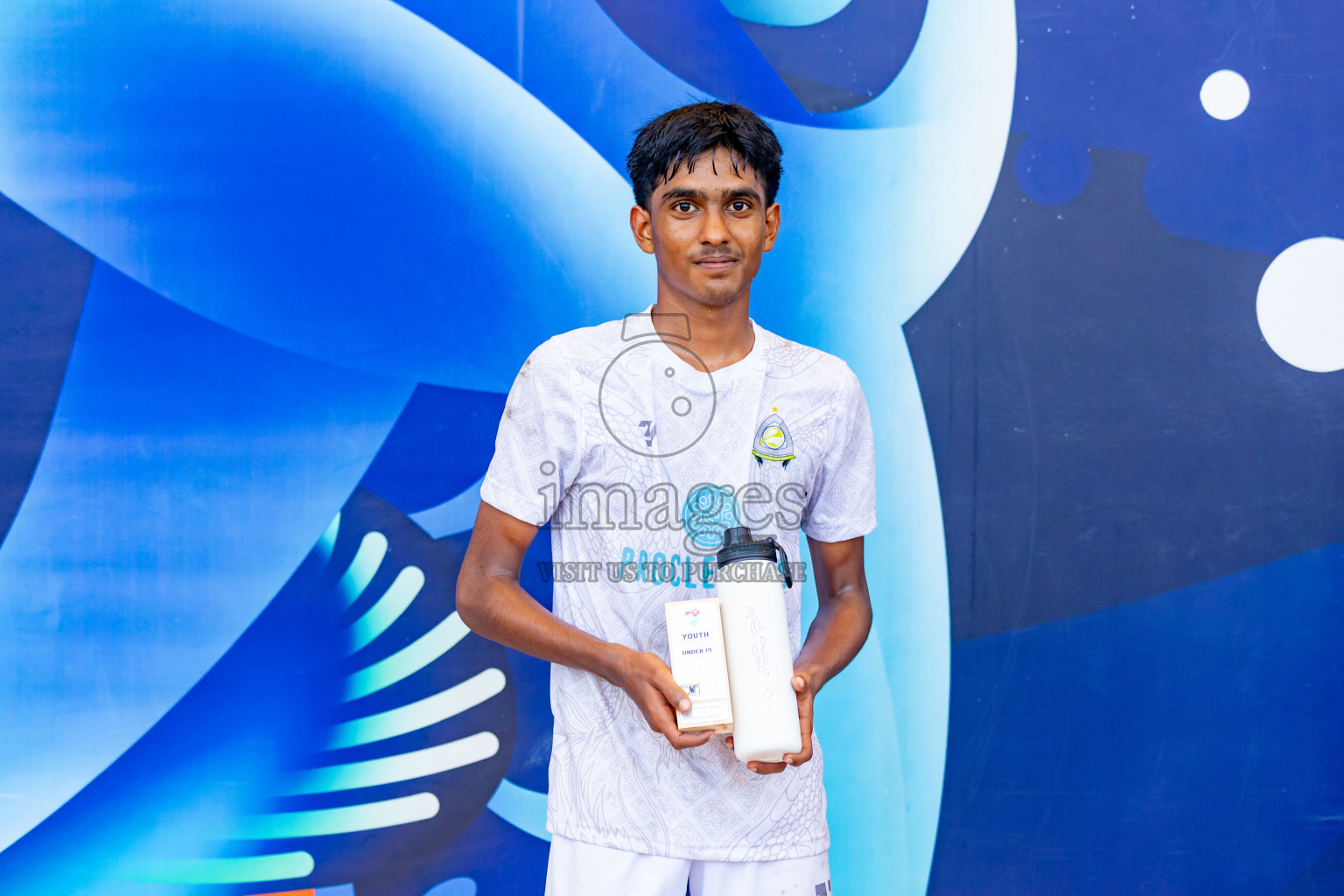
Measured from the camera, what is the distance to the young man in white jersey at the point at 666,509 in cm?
125

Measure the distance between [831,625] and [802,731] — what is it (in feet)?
0.84

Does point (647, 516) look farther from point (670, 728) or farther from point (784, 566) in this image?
point (670, 728)

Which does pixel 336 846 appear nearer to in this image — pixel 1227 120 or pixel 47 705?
pixel 47 705

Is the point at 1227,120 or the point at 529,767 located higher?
the point at 1227,120

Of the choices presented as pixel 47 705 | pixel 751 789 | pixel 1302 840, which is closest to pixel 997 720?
pixel 1302 840

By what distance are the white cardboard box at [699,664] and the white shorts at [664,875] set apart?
0.89ft

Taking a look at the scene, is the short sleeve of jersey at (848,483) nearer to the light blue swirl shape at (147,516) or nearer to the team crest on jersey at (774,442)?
the team crest on jersey at (774,442)

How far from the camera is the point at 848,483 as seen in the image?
55.8 inches

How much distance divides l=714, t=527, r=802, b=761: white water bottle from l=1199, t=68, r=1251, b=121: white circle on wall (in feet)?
5.36

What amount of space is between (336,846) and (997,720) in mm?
1381

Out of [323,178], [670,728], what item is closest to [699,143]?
[670,728]

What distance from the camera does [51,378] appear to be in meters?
1.87

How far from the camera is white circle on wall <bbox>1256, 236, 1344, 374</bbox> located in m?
2.06

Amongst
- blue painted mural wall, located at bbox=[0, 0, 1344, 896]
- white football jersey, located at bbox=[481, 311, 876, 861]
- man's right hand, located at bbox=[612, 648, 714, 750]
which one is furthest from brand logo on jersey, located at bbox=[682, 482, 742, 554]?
blue painted mural wall, located at bbox=[0, 0, 1344, 896]
